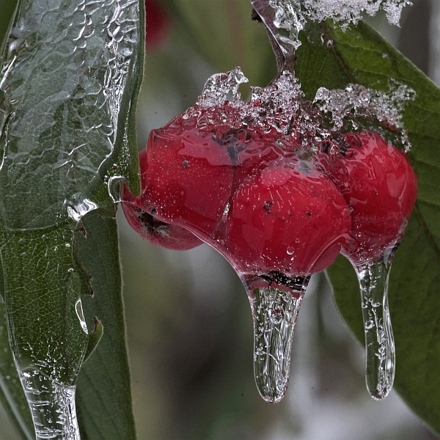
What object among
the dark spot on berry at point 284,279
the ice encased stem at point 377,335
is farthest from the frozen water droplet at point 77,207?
the ice encased stem at point 377,335

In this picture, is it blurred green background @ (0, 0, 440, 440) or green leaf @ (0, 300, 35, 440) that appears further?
blurred green background @ (0, 0, 440, 440)

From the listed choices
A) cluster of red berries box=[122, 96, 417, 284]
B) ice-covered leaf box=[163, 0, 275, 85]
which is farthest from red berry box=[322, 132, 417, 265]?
ice-covered leaf box=[163, 0, 275, 85]

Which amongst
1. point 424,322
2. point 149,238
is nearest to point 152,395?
point 424,322

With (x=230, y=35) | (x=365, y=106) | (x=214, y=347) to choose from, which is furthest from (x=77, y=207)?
(x=214, y=347)

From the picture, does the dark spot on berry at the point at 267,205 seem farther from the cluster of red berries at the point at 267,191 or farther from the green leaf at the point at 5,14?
the green leaf at the point at 5,14

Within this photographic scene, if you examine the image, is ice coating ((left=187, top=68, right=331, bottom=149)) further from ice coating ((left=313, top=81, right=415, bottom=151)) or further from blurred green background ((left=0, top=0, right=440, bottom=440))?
blurred green background ((left=0, top=0, right=440, bottom=440))

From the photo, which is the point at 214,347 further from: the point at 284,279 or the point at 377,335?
the point at 284,279
